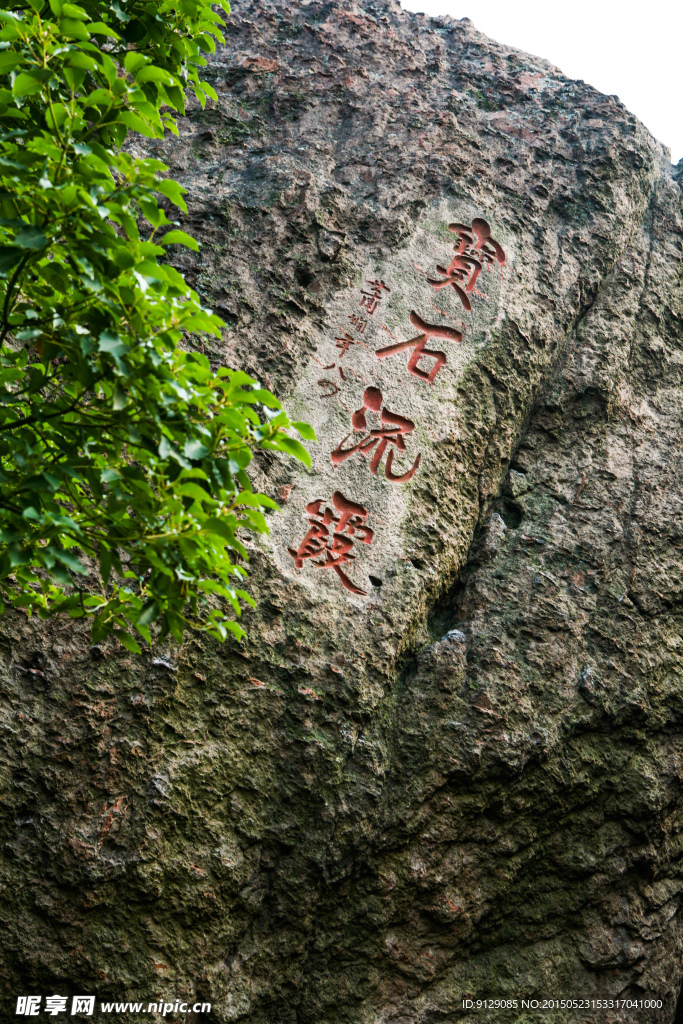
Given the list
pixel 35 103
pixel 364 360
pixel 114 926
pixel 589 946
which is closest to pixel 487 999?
pixel 589 946

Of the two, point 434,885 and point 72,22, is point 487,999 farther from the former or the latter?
point 72,22

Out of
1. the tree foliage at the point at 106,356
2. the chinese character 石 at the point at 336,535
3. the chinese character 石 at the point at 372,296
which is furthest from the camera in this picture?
the chinese character 石 at the point at 372,296

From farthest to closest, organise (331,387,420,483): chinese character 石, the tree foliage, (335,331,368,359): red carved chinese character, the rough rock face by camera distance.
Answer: (335,331,368,359): red carved chinese character, (331,387,420,483): chinese character 石, the rough rock face, the tree foliage

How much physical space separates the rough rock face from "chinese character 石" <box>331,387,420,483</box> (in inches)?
0.6

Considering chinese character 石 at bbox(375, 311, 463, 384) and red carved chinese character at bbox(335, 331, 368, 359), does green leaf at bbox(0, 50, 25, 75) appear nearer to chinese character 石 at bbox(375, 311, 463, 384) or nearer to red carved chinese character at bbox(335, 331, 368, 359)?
red carved chinese character at bbox(335, 331, 368, 359)

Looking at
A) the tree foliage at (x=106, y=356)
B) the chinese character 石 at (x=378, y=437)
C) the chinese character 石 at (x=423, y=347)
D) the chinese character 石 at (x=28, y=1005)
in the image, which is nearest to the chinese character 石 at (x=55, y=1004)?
the chinese character 石 at (x=28, y=1005)

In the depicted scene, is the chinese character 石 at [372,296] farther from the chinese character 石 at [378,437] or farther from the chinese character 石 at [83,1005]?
the chinese character 石 at [83,1005]

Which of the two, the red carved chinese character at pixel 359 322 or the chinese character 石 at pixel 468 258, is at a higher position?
the chinese character 石 at pixel 468 258

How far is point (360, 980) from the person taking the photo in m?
3.45

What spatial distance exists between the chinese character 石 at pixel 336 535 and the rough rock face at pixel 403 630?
19 mm

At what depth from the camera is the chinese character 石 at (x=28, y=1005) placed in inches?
115

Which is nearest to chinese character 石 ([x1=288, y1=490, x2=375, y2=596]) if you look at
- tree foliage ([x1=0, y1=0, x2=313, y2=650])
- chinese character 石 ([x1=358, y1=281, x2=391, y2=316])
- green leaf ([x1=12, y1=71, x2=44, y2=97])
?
chinese character 石 ([x1=358, y1=281, x2=391, y2=316])

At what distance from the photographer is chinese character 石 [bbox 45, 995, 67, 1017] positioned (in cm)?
295

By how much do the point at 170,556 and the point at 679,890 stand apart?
3457 millimetres
